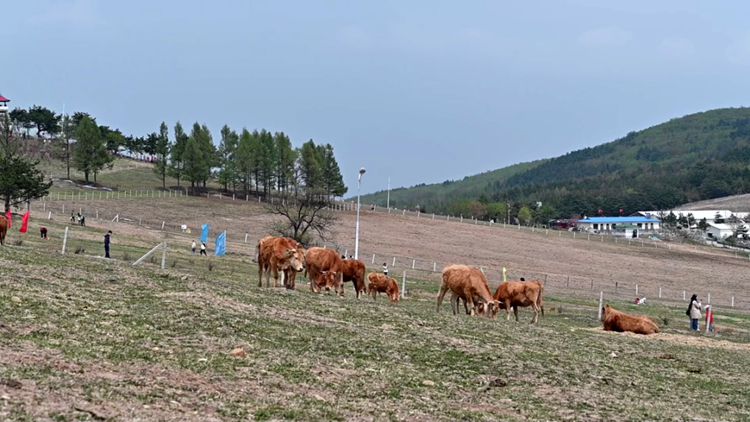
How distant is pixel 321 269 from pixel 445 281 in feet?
14.4

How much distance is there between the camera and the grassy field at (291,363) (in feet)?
33.1

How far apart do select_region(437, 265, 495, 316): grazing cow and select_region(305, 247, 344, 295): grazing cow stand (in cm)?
402

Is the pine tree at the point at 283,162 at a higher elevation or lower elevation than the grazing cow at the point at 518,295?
higher

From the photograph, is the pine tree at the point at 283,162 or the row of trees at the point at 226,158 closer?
the row of trees at the point at 226,158

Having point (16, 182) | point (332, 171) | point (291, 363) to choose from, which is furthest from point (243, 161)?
point (291, 363)

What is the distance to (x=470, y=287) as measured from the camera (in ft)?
87.7

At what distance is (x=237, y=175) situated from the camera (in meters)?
136

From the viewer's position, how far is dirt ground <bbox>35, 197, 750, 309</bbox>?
75062 millimetres

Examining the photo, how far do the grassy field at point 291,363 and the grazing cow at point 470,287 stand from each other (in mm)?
4133

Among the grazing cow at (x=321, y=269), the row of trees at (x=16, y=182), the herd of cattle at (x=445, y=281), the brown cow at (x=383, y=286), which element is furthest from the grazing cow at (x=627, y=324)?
the row of trees at (x=16, y=182)

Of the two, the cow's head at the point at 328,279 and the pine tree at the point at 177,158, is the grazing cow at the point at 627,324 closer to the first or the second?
the cow's head at the point at 328,279

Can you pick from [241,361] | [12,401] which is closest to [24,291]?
[241,361]

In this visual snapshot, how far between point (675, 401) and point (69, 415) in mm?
10122

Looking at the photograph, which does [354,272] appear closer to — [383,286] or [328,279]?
[328,279]
